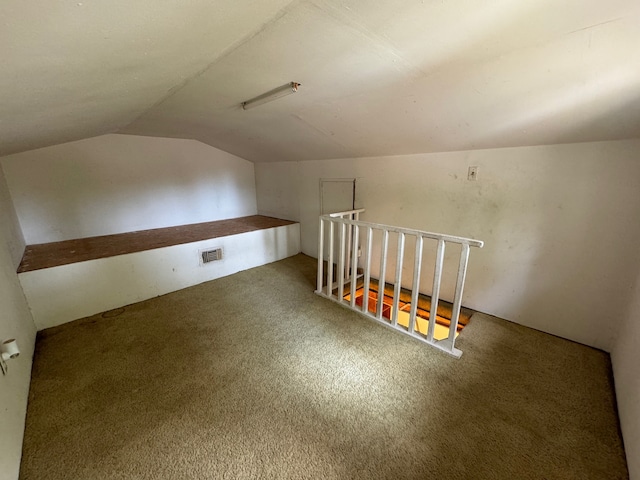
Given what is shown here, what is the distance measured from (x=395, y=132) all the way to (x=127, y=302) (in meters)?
3.00

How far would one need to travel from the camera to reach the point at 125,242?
3.00 metres

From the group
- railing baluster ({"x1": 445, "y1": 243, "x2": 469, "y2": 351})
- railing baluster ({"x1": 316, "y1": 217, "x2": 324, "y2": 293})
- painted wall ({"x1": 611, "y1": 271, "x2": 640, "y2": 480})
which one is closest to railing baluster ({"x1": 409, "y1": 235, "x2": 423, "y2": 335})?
railing baluster ({"x1": 445, "y1": 243, "x2": 469, "y2": 351})

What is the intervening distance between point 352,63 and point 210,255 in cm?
260

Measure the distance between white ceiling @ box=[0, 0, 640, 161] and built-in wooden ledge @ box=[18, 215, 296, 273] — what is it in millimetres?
1240

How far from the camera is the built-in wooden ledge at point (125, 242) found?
2.42 m

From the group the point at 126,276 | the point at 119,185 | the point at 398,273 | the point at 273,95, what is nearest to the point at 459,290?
the point at 398,273

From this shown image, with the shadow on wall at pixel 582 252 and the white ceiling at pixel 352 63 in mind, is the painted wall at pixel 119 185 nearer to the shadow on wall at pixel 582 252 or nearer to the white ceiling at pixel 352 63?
the white ceiling at pixel 352 63

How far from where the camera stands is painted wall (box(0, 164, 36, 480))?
3.66 ft

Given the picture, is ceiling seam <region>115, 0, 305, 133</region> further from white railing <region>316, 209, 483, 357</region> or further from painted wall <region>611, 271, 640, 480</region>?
painted wall <region>611, 271, 640, 480</region>

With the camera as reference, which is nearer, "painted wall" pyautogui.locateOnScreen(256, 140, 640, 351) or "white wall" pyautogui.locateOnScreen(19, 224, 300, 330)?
"painted wall" pyautogui.locateOnScreen(256, 140, 640, 351)

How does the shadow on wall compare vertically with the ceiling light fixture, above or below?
below

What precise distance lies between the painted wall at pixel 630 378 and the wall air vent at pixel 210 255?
3420 mm

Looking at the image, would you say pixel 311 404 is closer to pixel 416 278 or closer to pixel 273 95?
pixel 416 278

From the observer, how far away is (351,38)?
1.15m
